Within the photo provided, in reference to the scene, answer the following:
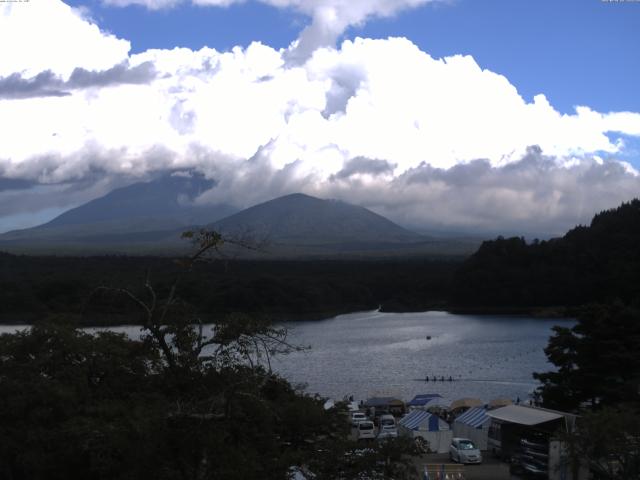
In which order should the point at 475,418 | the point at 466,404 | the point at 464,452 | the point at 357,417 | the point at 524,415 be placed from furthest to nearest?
the point at 466,404
the point at 357,417
the point at 475,418
the point at 464,452
the point at 524,415

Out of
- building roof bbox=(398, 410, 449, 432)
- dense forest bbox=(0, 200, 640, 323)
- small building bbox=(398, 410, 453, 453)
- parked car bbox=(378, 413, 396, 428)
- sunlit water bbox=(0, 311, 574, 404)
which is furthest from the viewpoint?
dense forest bbox=(0, 200, 640, 323)

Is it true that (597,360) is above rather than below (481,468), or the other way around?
above

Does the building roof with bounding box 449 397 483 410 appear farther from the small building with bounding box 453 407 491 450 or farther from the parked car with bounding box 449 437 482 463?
the parked car with bounding box 449 437 482 463

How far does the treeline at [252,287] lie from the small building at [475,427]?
18.7 m

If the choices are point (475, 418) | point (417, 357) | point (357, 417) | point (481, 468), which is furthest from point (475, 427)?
point (417, 357)

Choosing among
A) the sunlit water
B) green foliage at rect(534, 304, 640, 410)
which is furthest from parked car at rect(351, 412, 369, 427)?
green foliage at rect(534, 304, 640, 410)

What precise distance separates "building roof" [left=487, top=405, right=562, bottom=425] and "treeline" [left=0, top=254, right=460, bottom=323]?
21.1 meters

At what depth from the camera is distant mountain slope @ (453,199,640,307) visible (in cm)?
5588

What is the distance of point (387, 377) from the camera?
2955 cm

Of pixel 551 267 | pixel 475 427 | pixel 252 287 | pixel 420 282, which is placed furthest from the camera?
pixel 420 282

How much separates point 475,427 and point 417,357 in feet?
65.9

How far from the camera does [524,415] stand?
12781 mm

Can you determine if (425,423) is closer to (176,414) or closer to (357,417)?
(357,417)

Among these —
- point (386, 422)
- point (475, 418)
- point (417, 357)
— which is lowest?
point (417, 357)
